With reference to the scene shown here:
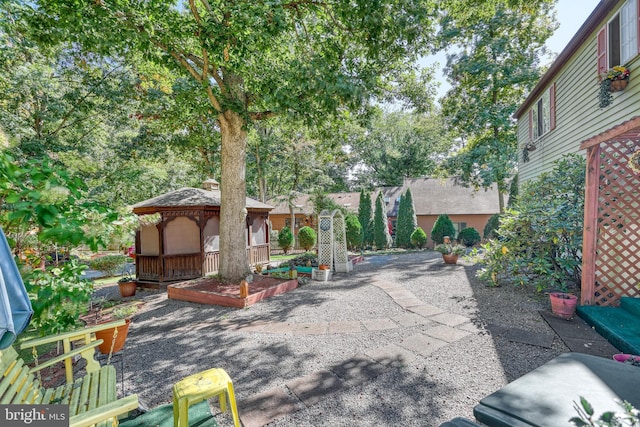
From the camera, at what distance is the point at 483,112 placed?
14.4 m

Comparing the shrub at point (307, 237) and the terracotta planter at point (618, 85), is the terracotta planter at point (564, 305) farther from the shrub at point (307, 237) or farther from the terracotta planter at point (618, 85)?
the shrub at point (307, 237)

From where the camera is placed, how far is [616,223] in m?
4.74

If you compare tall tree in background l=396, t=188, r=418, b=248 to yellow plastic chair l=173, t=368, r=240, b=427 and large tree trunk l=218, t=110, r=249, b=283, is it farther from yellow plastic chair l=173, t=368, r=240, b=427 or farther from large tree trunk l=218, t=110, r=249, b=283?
yellow plastic chair l=173, t=368, r=240, b=427

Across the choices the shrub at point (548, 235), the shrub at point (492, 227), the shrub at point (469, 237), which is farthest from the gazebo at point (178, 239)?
the shrub at point (492, 227)

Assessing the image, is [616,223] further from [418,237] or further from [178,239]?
[418,237]

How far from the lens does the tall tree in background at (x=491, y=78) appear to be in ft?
43.8

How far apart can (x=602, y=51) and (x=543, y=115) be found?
13.1ft

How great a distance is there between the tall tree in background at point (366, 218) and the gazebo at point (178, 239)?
10.6 m

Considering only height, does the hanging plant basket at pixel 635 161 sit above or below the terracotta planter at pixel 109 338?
above

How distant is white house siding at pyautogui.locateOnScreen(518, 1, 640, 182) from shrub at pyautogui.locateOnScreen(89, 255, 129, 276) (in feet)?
53.2

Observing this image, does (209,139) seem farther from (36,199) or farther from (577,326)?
(577,326)

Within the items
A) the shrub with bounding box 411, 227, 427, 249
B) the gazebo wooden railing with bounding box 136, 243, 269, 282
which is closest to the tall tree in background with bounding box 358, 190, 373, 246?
the shrub with bounding box 411, 227, 427, 249

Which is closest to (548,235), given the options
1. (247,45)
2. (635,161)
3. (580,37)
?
(635,161)

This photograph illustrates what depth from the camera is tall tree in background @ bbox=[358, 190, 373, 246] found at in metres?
18.5
